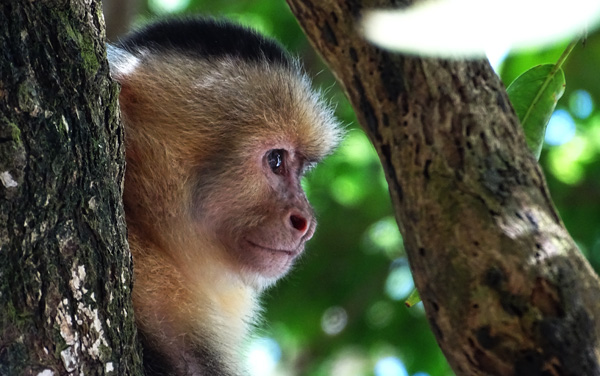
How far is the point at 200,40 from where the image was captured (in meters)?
3.34

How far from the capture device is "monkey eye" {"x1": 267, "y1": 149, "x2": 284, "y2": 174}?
130 inches

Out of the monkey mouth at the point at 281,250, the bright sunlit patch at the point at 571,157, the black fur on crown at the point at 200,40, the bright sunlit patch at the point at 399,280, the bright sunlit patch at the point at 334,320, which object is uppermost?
the bright sunlit patch at the point at 571,157

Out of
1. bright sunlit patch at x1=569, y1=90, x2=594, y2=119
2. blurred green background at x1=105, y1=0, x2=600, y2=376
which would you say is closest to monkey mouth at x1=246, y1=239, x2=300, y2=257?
blurred green background at x1=105, y1=0, x2=600, y2=376

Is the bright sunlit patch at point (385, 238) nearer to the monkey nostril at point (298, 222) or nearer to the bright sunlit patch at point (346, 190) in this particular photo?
the bright sunlit patch at point (346, 190)

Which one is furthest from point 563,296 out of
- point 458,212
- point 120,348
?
point 120,348

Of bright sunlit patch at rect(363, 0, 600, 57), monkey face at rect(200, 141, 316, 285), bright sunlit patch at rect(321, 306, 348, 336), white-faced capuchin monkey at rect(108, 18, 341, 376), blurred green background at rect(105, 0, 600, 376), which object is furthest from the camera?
bright sunlit patch at rect(321, 306, 348, 336)

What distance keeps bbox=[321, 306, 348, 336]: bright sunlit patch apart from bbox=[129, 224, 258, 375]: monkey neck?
8.13 feet

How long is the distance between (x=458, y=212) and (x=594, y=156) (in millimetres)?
3616

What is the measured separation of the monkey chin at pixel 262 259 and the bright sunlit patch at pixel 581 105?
300 centimetres

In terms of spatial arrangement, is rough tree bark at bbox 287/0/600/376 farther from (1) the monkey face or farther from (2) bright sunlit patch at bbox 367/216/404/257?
(2) bright sunlit patch at bbox 367/216/404/257

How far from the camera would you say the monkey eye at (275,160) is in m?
3.29

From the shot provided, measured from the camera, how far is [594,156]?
5.58 meters

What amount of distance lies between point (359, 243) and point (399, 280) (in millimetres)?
430

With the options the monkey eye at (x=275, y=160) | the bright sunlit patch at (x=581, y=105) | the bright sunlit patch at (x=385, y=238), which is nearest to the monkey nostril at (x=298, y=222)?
the monkey eye at (x=275, y=160)
